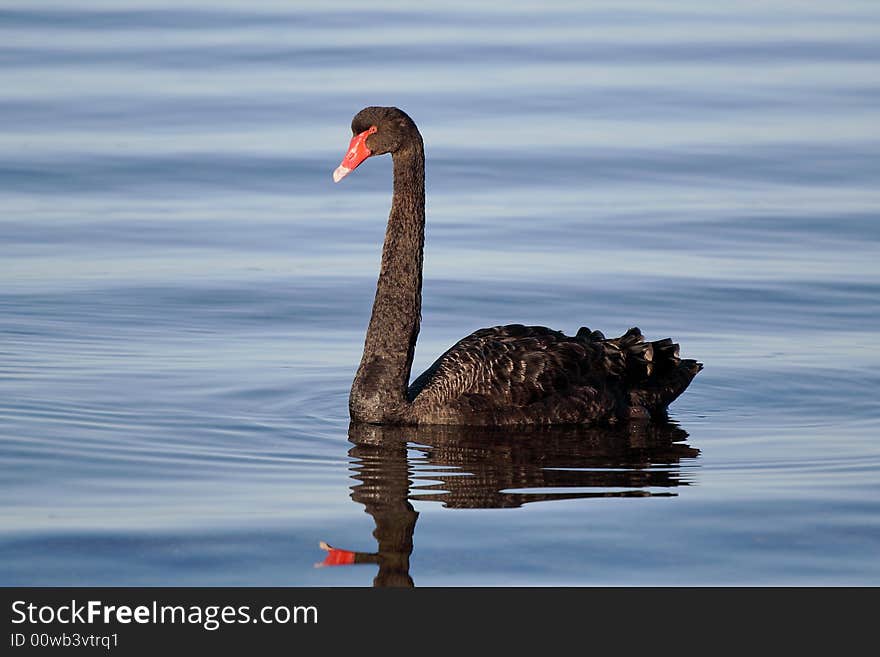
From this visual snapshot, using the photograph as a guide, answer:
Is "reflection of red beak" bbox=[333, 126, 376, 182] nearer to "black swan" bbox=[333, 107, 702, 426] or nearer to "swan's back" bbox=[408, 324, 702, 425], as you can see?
"black swan" bbox=[333, 107, 702, 426]

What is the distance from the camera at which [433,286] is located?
12.5 metres

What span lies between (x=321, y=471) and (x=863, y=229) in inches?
287

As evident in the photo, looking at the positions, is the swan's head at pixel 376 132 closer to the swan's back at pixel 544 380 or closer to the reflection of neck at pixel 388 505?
the swan's back at pixel 544 380

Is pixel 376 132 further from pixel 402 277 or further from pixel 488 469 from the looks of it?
pixel 488 469

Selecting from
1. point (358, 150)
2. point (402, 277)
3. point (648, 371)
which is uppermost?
point (358, 150)

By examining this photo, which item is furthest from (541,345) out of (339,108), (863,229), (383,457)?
(339,108)

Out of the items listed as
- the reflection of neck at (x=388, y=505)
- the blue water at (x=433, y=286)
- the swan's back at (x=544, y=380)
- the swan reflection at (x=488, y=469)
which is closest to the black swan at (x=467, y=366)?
the swan's back at (x=544, y=380)

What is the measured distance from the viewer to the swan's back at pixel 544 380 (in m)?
9.26

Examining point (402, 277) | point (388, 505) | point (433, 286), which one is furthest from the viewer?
point (433, 286)

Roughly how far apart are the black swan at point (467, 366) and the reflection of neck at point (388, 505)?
0.57m

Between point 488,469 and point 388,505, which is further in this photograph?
point 488,469

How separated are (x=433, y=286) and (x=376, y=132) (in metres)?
3.19

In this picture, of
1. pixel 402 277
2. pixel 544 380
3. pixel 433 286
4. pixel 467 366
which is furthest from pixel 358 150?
pixel 433 286

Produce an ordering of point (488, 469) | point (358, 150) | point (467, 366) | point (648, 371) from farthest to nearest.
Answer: point (648, 371) < point (358, 150) < point (467, 366) < point (488, 469)
